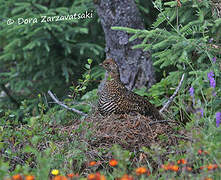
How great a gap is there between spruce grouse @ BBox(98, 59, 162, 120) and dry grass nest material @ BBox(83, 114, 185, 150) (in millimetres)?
90

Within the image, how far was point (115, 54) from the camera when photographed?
18.6ft

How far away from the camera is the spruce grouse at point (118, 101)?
4.25 metres

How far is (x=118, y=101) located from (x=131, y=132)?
0.48m

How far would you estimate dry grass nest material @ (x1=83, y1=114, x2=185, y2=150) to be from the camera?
3.79 m

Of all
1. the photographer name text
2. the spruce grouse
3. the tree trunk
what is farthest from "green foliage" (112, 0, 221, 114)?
the photographer name text

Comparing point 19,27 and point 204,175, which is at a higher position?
point 19,27

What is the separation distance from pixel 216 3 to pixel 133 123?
1583mm

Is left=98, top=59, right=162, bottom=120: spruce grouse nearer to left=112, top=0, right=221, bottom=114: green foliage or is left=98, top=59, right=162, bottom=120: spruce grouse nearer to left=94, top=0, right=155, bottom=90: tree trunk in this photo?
left=112, top=0, right=221, bottom=114: green foliage

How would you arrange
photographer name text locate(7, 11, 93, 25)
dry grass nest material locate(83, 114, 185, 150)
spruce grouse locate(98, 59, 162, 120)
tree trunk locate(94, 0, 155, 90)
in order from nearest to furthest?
dry grass nest material locate(83, 114, 185, 150)
spruce grouse locate(98, 59, 162, 120)
tree trunk locate(94, 0, 155, 90)
photographer name text locate(7, 11, 93, 25)

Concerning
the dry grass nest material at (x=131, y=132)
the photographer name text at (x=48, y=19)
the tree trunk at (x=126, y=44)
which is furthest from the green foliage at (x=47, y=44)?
the dry grass nest material at (x=131, y=132)

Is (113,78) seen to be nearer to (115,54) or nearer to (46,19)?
(115,54)

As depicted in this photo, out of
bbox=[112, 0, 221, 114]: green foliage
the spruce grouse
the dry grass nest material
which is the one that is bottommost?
the dry grass nest material

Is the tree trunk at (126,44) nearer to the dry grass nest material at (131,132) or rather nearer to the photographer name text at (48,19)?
the photographer name text at (48,19)

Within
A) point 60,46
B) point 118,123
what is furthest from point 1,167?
point 60,46
